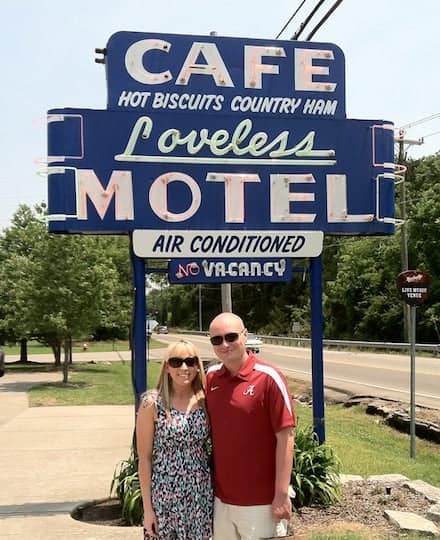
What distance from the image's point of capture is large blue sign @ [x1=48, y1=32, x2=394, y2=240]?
630cm

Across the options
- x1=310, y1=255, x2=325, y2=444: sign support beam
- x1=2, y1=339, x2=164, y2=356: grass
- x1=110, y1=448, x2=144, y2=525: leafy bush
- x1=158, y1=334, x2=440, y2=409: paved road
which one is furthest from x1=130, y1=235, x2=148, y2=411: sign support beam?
x1=2, y1=339, x2=164, y2=356: grass

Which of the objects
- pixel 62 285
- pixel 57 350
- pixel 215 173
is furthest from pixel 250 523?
pixel 57 350

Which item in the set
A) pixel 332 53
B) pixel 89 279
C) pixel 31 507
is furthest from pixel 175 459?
pixel 89 279

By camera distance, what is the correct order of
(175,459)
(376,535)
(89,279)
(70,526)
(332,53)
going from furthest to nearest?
(89,279), (332,53), (70,526), (376,535), (175,459)

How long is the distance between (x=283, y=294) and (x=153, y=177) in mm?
64832

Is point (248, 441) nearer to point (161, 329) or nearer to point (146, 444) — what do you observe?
point (146, 444)

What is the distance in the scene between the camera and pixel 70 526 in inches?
226

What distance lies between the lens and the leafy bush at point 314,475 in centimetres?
590

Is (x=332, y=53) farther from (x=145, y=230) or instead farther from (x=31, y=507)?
(x=31, y=507)

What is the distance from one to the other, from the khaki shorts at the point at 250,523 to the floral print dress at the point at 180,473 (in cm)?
13

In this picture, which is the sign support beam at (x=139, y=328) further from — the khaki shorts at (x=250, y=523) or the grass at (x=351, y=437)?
the khaki shorts at (x=250, y=523)

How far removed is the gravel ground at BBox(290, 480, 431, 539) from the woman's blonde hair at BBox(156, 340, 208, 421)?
2066 mm

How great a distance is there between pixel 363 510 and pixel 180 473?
294 centimetres

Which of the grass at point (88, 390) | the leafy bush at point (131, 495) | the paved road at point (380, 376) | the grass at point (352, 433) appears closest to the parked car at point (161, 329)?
the paved road at point (380, 376)
